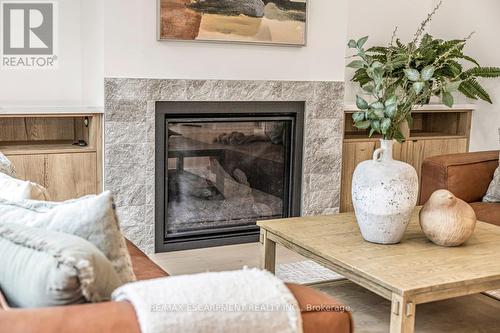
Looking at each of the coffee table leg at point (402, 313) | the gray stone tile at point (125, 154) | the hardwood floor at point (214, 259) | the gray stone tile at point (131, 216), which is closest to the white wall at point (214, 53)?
the gray stone tile at point (125, 154)

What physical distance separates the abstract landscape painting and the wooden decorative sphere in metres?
1.86

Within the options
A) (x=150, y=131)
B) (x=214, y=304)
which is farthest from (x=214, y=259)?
(x=214, y=304)

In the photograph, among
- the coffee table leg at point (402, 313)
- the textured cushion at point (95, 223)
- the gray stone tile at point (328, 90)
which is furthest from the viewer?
the gray stone tile at point (328, 90)

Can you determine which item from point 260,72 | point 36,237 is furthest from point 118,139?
point 36,237

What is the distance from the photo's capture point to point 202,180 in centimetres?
436

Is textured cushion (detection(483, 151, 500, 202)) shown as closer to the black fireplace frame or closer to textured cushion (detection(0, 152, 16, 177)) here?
the black fireplace frame

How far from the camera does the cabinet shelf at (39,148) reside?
3785 mm

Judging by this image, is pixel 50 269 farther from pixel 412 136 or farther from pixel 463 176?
pixel 412 136

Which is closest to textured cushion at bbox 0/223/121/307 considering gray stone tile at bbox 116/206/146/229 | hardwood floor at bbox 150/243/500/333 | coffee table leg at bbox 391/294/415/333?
coffee table leg at bbox 391/294/415/333

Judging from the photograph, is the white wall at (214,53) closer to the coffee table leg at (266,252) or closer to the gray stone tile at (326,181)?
the gray stone tile at (326,181)

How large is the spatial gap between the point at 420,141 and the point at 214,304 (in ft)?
13.2

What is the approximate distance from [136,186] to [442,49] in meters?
2.20

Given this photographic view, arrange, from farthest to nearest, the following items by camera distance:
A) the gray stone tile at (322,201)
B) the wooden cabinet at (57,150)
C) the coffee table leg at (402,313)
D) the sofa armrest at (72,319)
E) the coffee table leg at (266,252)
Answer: the gray stone tile at (322,201), the wooden cabinet at (57,150), the coffee table leg at (266,252), the coffee table leg at (402,313), the sofa armrest at (72,319)

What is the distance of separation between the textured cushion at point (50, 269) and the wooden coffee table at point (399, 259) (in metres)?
1.17
